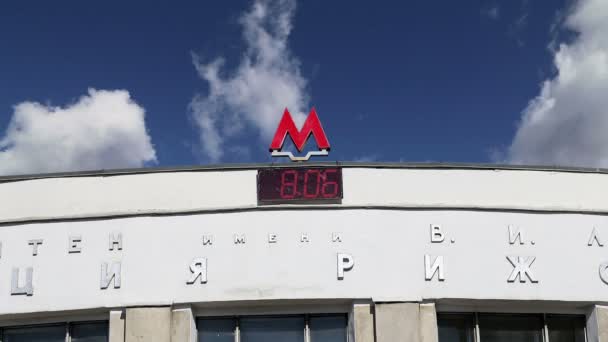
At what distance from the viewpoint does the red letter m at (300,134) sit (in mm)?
17453

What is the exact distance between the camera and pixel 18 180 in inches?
686

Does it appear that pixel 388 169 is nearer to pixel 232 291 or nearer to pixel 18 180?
pixel 232 291

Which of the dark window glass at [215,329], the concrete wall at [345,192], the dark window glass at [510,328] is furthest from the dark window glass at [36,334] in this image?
the dark window glass at [510,328]

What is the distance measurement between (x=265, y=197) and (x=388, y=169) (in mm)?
2502

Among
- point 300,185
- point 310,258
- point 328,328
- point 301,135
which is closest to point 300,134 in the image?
point 301,135

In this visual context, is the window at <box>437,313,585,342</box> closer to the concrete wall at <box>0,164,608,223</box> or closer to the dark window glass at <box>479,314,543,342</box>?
the dark window glass at <box>479,314,543,342</box>

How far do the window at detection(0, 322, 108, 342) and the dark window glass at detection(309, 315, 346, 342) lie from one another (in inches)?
158

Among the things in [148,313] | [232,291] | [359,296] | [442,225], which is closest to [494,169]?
[442,225]

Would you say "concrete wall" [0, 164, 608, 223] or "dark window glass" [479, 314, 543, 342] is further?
"concrete wall" [0, 164, 608, 223]

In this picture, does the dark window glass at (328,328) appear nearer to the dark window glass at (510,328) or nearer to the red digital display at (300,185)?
the red digital display at (300,185)

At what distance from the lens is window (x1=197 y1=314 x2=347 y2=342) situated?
53.6 feet

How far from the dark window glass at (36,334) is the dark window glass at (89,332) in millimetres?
235

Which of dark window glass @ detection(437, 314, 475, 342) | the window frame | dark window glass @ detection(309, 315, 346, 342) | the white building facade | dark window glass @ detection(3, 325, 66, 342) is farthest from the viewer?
dark window glass @ detection(3, 325, 66, 342)

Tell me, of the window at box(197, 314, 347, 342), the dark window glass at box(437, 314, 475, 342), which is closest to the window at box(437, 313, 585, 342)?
the dark window glass at box(437, 314, 475, 342)
